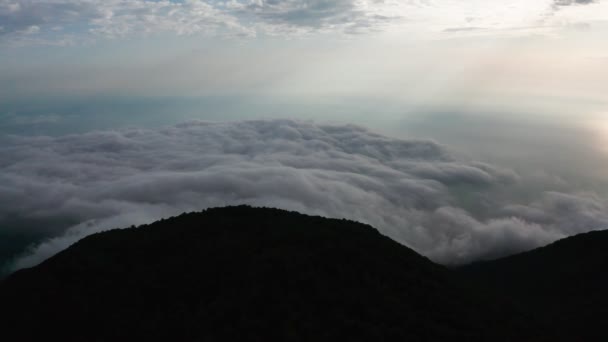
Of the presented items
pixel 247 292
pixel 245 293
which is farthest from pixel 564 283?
pixel 245 293

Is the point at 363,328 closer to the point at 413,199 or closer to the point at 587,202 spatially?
the point at 413,199

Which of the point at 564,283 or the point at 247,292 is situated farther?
the point at 564,283

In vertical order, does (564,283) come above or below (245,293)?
below

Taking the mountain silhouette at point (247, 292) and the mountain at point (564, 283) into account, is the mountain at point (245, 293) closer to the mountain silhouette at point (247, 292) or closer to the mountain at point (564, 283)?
the mountain silhouette at point (247, 292)

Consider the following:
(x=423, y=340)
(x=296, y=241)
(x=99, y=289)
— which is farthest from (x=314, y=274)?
(x=99, y=289)

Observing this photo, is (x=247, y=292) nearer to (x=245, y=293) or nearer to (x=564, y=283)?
(x=245, y=293)
